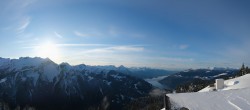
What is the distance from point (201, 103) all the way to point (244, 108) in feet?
12.6

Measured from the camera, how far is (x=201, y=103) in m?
28.5

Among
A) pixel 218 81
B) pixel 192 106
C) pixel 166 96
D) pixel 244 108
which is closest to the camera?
pixel 244 108

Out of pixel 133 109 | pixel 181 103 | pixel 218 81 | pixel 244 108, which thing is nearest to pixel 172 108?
pixel 181 103

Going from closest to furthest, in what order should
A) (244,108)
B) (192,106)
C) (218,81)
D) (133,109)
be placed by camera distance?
1. (244,108)
2. (192,106)
3. (218,81)
4. (133,109)

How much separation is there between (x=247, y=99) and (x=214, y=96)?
3028 mm

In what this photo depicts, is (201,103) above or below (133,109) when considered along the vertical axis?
above

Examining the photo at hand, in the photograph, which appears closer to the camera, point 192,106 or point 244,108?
point 244,108

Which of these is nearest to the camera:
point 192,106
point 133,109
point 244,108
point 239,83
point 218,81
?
point 244,108

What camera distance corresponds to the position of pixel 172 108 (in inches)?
1171

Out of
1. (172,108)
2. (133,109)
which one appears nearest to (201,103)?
(172,108)

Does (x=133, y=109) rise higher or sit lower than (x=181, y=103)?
lower

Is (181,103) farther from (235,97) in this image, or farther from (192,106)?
(235,97)

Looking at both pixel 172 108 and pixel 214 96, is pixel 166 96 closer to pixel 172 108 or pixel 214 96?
pixel 172 108

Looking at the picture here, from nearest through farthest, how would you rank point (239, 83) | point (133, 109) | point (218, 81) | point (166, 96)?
point (166, 96) < point (218, 81) < point (239, 83) < point (133, 109)
